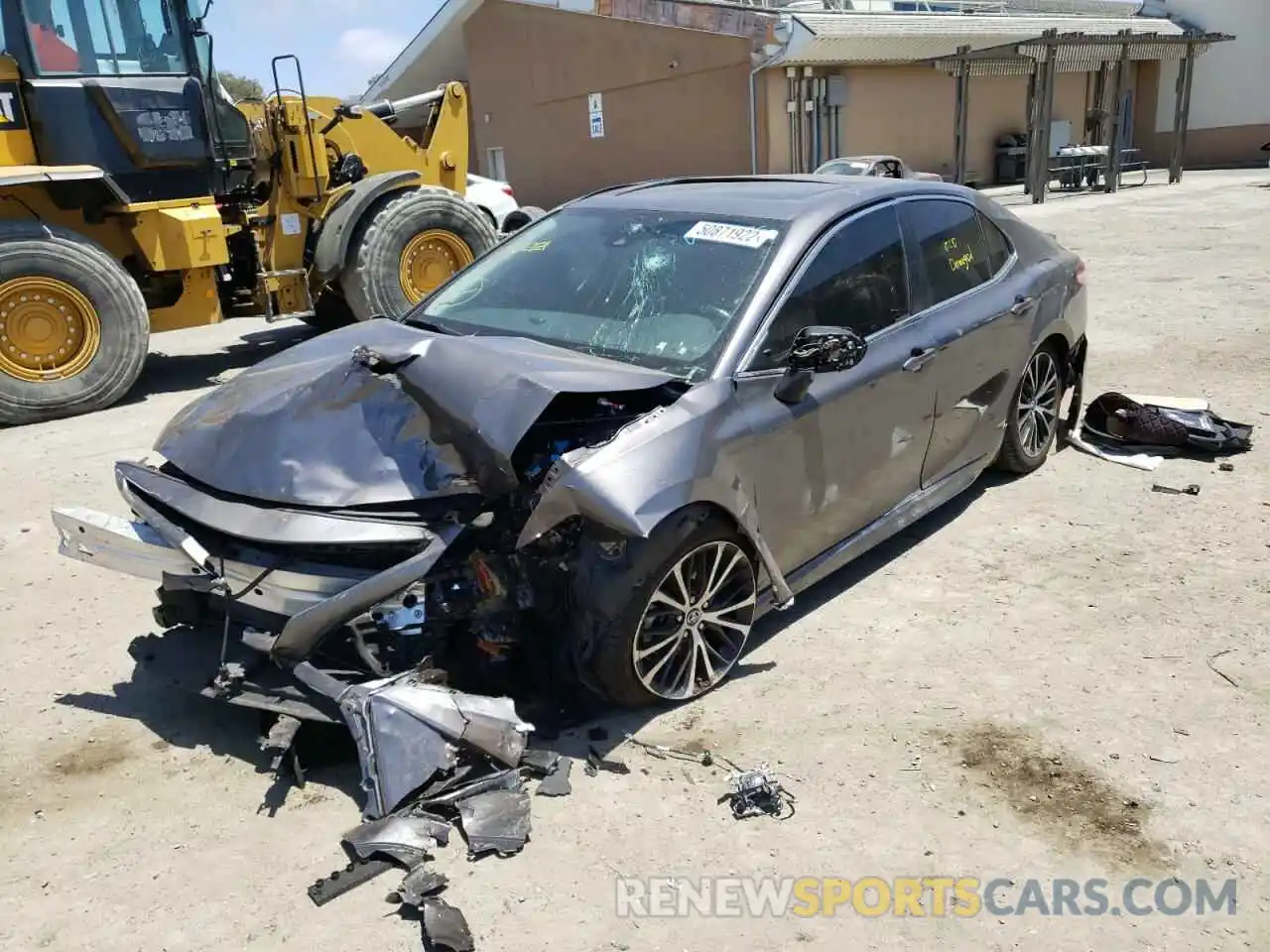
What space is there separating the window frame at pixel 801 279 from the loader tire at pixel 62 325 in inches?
246

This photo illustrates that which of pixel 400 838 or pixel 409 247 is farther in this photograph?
pixel 409 247

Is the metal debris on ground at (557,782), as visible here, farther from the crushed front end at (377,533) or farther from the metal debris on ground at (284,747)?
the metal debris on ground at (284,747)

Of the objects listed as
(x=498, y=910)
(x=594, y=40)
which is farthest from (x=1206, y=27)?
(x=498, y=910)

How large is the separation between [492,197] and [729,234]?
842 centimetres

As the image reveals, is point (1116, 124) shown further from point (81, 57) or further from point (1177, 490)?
point (81, 57)

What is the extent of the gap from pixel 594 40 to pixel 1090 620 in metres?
22.4

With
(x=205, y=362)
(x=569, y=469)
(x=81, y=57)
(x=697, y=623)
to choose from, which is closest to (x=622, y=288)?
(x=569, y=469)

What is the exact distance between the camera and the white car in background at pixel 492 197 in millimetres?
11547

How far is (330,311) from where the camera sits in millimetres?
10539

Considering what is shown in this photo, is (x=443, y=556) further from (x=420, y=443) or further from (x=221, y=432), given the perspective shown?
(x=221, y=432)

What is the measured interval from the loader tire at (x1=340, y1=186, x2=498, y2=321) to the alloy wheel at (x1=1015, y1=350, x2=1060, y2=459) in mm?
5591

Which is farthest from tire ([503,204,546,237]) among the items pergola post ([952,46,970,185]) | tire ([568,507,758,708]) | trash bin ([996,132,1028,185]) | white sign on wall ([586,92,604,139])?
trash bin ([996,132,1028,185])

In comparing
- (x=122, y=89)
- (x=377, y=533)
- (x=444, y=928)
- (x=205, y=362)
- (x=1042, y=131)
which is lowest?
(x=205, y=362)

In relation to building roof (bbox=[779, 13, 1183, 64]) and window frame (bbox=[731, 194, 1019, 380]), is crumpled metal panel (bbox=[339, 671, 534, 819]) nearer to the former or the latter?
window frame (bbox=[731, 194, 1019, 380])
